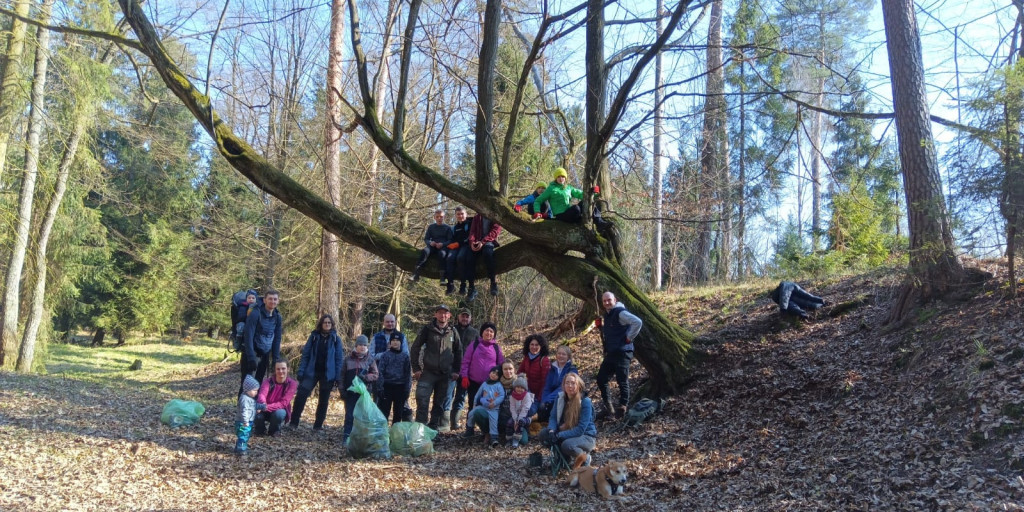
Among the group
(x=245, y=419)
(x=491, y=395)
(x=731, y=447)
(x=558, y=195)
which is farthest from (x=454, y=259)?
A: (x=731, y=447)

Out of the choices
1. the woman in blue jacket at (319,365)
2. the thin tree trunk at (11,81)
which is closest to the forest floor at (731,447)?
the woman in blue jacket at (319,365)

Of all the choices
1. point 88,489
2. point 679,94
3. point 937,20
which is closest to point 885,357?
point 679,94

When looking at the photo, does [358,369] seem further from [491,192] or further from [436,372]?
[491,192]

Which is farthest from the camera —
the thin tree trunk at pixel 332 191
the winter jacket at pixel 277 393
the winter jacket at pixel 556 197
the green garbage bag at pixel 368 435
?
the thin tree trunk at pixel 332 191

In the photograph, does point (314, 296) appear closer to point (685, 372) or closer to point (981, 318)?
point (685, 372)

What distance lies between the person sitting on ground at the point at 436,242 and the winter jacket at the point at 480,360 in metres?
1.10

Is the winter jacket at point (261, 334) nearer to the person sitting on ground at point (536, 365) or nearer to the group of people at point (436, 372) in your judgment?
the group of people at point (436, 372)

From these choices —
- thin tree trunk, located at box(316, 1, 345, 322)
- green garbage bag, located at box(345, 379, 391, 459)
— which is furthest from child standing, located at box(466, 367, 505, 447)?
thin tree trunk, located at box(316, 1, 345, 322)

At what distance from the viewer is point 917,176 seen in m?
7.13

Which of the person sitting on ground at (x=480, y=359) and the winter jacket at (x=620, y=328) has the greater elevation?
the winter jacket at (x=620, y=328)

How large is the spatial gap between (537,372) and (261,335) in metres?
3.48

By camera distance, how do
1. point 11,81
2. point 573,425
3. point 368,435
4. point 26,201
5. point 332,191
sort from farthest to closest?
point 26,201 → point 11,81 → point 332,191 → point 368,435 → point 573,425

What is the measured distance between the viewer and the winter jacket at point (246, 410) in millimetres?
6363

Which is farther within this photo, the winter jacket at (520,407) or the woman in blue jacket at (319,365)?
the woman in blue jacket at (319,365)
